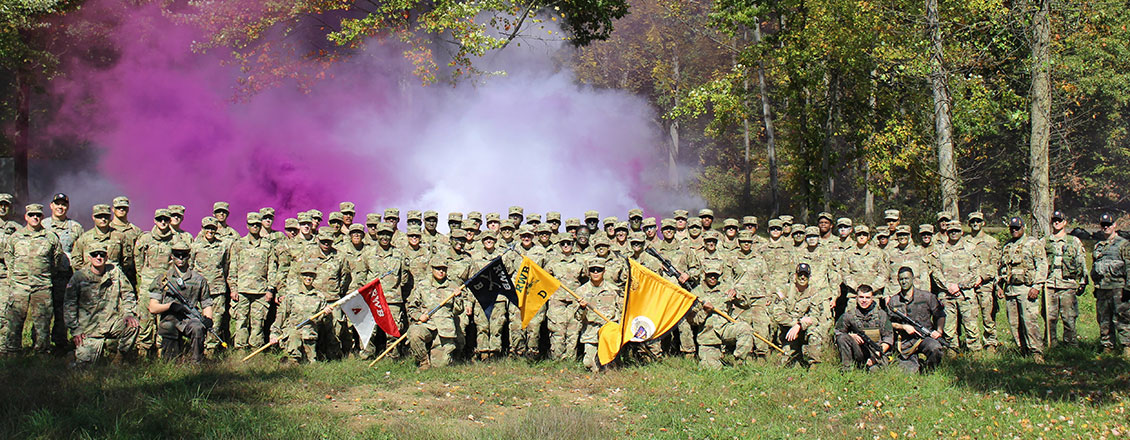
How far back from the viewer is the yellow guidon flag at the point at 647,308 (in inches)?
476

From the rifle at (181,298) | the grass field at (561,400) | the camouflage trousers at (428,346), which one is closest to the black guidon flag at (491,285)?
the camouflage trousers at (428,346)

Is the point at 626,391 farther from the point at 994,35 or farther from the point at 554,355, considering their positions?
the point at 994,35

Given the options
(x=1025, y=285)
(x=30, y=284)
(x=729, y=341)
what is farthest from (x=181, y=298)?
(x=1025, y=285)

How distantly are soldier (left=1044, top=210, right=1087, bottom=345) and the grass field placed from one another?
0.66 m

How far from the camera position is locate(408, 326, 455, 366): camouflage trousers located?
12.5 meters

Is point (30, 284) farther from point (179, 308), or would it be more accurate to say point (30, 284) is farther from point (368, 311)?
point (368, 311)

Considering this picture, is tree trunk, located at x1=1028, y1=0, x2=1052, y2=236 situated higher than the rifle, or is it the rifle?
tree trunk, located at x1=1028, y1=0, x2=1052, y2=236

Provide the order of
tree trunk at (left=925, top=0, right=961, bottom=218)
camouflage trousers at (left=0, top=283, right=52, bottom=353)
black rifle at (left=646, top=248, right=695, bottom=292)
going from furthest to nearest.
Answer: tree trunk at (left=925, top=0, right=961, bottom=218)
black rifle at (left=646, top=248, right=695, bottom=292)
camouflage trousers at (left=0, top=283, right=52, bottom=353)

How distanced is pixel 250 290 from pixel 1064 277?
12.3 metres

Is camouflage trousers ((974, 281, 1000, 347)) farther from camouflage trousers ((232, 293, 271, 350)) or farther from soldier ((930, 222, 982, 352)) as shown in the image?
camouflage trousers ((232, 293, 271, 350))

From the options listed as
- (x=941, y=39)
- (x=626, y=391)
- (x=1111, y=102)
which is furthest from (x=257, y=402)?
(x=1111, y=102)

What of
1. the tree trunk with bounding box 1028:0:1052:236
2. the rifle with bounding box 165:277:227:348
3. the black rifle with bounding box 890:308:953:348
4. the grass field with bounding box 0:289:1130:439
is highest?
the tree trunk with bounding box 1028:0:1052:236

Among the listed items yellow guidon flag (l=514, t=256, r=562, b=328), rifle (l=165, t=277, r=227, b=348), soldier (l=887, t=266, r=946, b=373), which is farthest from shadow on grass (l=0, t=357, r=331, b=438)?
soldier (l=887, t=266, r=946, b=373)

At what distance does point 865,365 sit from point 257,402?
25.3ft
